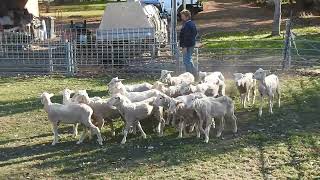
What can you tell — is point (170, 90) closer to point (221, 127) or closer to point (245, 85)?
point (221, 127)

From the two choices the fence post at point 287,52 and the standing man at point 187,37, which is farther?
the fence post at point 287,52

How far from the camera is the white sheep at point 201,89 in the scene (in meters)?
11.0

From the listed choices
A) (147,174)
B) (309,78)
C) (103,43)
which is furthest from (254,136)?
(103,43)

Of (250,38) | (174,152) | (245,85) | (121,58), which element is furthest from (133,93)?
(250,38)

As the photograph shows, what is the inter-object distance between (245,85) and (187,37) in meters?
3.16

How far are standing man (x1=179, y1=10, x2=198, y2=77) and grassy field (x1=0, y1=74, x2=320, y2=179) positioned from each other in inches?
121

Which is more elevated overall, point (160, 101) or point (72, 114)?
point (160, 101)

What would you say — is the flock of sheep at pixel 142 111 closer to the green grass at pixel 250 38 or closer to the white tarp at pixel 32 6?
the green grass at pixel 250 38

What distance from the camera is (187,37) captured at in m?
14.5

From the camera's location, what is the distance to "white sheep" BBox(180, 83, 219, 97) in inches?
435

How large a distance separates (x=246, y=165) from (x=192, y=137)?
1.67 m

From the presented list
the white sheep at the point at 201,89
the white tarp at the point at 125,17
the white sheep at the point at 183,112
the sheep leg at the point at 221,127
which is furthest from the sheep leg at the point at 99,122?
the white tarp at the point at 125,17

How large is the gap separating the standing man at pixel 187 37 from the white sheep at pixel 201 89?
3.05 metres

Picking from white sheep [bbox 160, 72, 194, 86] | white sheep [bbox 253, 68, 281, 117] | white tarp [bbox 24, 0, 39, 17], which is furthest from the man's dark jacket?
white tarp [bbox 24, 0, 39, 17]
